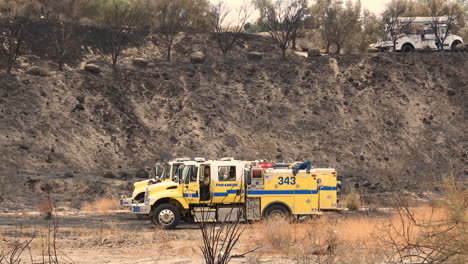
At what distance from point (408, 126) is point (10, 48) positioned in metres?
32.0

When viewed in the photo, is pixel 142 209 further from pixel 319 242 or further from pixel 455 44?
pixel 455 44

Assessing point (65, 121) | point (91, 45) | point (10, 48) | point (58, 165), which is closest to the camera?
point (58, 165)

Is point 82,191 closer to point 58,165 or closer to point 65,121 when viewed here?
point 58,165

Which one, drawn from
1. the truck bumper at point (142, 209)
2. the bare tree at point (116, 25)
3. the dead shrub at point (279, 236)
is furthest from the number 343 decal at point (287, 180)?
the bare tree at point (116, 25)

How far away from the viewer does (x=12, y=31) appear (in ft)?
190

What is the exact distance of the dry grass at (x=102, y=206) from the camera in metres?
38.6

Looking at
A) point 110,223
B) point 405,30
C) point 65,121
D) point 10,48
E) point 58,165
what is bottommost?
point 110,223

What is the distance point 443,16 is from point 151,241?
54133 mm

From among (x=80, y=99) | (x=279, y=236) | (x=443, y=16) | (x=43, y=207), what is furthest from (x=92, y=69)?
(x=279, y=236)

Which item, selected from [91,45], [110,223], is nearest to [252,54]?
[91,45]

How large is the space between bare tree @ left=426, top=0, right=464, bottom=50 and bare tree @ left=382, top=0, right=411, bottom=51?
263cm

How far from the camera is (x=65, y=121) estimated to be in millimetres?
52438

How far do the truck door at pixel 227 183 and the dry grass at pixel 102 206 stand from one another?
11.4 m

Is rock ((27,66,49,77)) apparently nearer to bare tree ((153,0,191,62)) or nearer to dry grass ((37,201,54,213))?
bare tree ((153,0,191,62))
